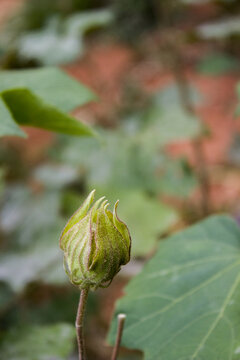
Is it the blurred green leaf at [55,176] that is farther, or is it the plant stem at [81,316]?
the blurred green leaf at [55,176]

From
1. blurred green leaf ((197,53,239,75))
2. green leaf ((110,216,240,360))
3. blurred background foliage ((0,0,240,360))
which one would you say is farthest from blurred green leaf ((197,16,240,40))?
blurred green leaf ((197,53,239,75))

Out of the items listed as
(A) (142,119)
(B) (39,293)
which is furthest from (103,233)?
(A) (142,119)

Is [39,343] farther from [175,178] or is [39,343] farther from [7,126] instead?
[175,178]

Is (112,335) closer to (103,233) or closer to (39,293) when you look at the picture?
(103,233)

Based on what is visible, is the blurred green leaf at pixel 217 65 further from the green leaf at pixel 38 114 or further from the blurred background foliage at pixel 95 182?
the green leaf at pixel 38 114

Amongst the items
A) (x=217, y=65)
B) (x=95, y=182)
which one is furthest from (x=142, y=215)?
(x=217, y=65)

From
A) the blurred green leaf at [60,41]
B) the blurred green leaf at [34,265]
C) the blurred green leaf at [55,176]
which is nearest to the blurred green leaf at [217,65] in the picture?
the blurred green leaf at [60,41]

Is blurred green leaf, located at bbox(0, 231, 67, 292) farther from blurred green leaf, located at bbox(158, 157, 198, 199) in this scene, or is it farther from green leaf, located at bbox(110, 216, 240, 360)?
blurred green leaf, located at bbox(158, 157, 198, 199)
